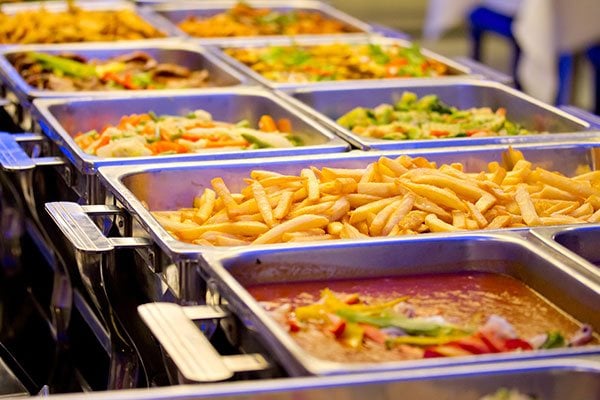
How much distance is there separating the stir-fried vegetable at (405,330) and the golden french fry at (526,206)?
0.52 meters

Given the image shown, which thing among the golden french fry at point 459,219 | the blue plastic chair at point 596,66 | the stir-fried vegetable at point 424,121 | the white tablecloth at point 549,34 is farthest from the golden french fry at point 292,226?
the blue plastic chair at point 596,66

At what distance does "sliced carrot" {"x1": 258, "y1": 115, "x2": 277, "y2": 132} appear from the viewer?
3254 millimetres

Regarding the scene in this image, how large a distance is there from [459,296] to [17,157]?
124 centimetres

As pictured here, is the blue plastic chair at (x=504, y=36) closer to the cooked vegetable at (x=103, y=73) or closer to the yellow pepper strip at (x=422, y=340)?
the cooked vegetable at (x=103, y=73)

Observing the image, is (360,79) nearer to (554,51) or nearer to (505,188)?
(505,188)

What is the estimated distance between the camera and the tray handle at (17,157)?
107 inches

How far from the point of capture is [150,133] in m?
3.16

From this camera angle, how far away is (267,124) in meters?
3.27

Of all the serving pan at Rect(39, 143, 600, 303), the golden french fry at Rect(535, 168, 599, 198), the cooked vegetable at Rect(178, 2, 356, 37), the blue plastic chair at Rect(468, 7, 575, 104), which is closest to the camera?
the serving pan at Rect(39, 143, 600, 303)

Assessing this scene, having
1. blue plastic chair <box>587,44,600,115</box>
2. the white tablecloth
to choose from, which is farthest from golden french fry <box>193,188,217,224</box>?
blue plastic chair <box>587,44,600,115</box>

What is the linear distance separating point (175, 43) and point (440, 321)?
2629mm

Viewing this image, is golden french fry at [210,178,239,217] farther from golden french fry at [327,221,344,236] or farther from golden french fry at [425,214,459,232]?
golden french fry at [425,214,459,232]

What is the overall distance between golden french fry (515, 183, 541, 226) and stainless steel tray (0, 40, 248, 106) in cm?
135

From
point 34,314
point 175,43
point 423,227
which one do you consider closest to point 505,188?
point 423,227
